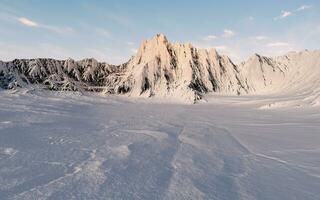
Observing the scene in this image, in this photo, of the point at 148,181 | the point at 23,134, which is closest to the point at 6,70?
the point at 23,134

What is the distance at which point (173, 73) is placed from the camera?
71875 mm

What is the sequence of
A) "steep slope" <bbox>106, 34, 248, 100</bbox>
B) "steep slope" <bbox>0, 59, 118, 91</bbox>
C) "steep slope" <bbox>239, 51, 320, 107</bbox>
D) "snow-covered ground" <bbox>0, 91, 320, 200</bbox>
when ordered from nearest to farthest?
"snow-covered ground" <bbox>0, 91, 320, 200</bbox> < "steep slope" <bbox>0, 59, 118, 91</bbox> < "steep slope" <bbox>239, 51, 320, 107</bbox> < "steep slope" <bbox>106, 34, 248, 100</bbox>

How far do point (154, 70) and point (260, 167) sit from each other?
61.2m

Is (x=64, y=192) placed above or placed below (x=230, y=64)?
below

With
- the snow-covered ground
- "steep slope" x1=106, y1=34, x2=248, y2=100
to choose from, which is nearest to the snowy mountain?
"steep slope" x1=106, y1=34, x2=248, y2=100

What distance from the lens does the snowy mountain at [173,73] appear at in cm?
6188

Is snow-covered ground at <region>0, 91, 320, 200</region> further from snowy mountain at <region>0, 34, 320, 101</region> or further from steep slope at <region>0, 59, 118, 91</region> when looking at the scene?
snowy mountain at <region>0, 34, 320, 101</region>

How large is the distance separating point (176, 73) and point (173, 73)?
26.6 inches

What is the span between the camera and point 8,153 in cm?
948

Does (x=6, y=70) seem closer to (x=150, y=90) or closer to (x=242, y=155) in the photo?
(x=150, y=90)

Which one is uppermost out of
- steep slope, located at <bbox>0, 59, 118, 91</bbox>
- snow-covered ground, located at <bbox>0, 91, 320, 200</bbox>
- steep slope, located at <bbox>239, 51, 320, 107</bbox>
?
steep slope, located at <bbox>239, 51, 320, 107</bbox>

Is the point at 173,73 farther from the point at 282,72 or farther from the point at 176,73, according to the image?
the point at 282,72

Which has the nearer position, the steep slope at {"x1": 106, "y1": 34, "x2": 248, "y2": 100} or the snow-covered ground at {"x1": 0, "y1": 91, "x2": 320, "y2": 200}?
the snow-covered ground at {"x1": 0, "y1": 91, "x2": 320, "y2": 200}

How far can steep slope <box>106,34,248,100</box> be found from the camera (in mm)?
65625
